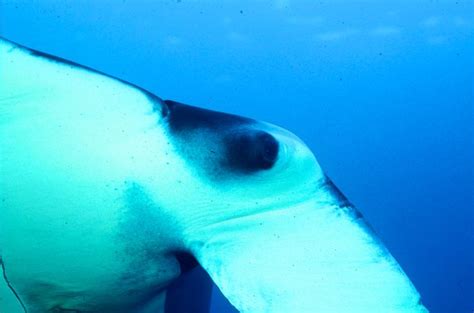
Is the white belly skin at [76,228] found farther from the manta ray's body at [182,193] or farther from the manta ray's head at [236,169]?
the manta ray's head at [236,169]

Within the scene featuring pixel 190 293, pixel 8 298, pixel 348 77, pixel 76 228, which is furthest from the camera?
pixel 348 77

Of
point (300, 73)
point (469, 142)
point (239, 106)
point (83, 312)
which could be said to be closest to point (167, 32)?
point (300, 73)

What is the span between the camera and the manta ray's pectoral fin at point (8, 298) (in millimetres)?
1421

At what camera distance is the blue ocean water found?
19.7m

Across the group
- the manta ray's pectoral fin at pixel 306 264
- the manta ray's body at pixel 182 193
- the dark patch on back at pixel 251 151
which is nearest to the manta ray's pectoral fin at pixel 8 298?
the manta ray's body at pixel 182 193

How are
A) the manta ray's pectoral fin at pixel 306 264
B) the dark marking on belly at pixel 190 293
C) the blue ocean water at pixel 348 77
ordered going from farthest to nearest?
the blue ocean water at pixel 348 77
the dark marking on belly at pixel 190 293
the manta ray's pectoral fin at pixel 306 264

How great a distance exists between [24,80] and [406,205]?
46125 mm

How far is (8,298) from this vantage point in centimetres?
147

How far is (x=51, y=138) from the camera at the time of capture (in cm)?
117

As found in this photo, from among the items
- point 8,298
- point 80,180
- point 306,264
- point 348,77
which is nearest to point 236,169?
point 306,264

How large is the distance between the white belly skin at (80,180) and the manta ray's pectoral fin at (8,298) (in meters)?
0.09

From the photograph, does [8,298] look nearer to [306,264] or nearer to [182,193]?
[182,193]

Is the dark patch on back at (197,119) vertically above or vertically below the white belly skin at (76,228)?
above

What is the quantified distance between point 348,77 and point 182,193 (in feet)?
90.8
